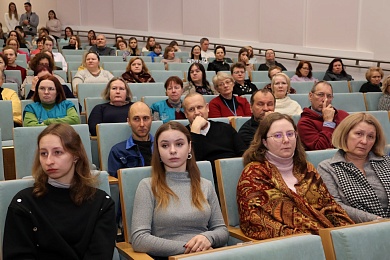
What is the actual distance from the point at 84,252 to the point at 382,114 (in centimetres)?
282

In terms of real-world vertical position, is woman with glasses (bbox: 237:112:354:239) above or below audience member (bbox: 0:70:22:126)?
below

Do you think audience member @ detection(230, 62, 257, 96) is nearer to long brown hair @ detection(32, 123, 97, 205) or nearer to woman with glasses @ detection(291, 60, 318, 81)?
woman with glasses @ detection(291, 60, 318, 81)

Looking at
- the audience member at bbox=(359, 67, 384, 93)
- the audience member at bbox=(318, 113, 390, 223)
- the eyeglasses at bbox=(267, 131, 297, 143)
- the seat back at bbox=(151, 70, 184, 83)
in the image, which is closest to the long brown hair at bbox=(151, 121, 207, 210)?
the eyeglasses at bbox=(267, 131, 297, 143)

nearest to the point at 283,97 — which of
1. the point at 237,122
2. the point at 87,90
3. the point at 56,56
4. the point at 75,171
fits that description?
the point at 237,122

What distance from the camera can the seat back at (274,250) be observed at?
149 cm

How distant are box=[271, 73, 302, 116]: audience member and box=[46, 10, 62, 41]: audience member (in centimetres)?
895

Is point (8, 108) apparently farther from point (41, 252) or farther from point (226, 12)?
point (226, 12)

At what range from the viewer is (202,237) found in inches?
85.6

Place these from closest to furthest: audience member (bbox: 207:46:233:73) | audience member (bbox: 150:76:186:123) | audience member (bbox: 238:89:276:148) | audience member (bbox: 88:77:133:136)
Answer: audience member (bbox: 238:89:276:148), audience member (bbox: 88:77:133:136), audience member (bbox: 150:76:186:123), audience member (bbox: 207:46:233:73)

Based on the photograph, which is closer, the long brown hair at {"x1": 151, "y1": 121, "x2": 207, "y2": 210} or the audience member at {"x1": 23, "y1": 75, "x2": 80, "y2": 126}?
the long brown hair at {"x1": 151, "y1": 121, "x2": 207, "y2": 210}

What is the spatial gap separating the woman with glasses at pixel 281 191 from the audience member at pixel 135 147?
0.74 m

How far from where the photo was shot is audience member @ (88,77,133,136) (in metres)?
3.90

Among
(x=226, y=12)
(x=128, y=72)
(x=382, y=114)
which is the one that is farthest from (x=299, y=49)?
(x=382, y=114)

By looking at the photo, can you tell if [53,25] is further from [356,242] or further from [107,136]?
[356,242]
